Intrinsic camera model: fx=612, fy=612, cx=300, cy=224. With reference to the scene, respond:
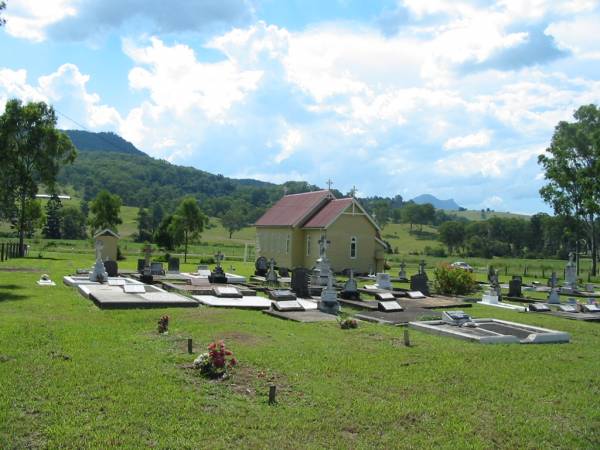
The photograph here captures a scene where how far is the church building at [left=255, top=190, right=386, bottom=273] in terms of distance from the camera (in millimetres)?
39062

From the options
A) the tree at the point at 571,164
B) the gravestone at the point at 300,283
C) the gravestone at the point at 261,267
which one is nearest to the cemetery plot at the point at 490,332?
the gravestone at the point at 300,283

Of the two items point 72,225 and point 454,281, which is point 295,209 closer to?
point 454,281

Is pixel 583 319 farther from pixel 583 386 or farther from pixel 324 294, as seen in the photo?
pixel 583 386

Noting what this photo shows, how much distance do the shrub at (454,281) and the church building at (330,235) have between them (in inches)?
535

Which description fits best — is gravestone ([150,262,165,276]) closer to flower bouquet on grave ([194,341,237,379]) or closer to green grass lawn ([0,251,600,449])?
green grass lawn ([0,251,600,449])

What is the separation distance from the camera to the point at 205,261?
4556 centimetres

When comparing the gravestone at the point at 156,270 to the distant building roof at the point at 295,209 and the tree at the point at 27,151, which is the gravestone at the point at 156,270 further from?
the distant building roof at the point at 295,209

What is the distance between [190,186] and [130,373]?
161660mm

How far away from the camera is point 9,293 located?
18484 mm

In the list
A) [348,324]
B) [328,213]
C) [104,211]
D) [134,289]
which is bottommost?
[348,324]

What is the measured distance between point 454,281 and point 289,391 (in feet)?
59.6

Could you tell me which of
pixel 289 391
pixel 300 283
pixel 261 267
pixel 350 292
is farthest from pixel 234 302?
pixel 261 267

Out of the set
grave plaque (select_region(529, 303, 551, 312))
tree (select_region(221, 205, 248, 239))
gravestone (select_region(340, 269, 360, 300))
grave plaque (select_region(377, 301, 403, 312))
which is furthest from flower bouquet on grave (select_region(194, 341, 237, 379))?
tree (select_region(221, 205, 248, 239))

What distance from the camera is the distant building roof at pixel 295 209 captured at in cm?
4197
